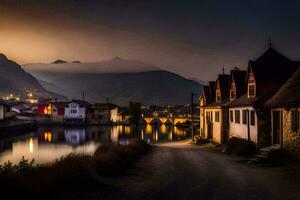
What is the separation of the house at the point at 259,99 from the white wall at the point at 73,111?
11930 centimetres

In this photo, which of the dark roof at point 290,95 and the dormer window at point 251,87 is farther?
the dormer window at point 251,87

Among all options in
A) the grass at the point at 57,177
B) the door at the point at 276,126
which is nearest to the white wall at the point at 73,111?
the door at the point at 276,126

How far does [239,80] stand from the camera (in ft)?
136

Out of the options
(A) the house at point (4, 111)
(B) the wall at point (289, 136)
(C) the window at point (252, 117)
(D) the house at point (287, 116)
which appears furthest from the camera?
(A) the house at point (4, 111)

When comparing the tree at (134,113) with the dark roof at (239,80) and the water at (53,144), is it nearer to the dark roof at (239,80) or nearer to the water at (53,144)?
the water at (53,144)

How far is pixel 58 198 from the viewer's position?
13539mm

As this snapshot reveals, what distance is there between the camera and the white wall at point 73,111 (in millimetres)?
152000

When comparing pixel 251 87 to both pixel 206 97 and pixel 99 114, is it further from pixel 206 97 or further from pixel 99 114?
pixel 99 114

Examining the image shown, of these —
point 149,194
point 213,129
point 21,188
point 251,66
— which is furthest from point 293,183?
point 213,129

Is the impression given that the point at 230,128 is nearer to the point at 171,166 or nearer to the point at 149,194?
the point at 171,166

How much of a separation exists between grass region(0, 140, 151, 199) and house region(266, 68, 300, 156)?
36.9 feet

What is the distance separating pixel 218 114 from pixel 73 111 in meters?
112

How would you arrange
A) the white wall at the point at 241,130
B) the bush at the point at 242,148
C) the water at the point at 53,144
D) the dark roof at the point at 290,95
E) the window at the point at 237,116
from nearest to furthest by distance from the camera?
the dark roof at the point at 290,95, the bush at the point at 242,148, the white wall at the point at 241,130, the window at the point at 237,116, the water at the point at 53,144

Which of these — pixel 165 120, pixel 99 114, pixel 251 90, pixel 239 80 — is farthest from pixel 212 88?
pixel 165 120
